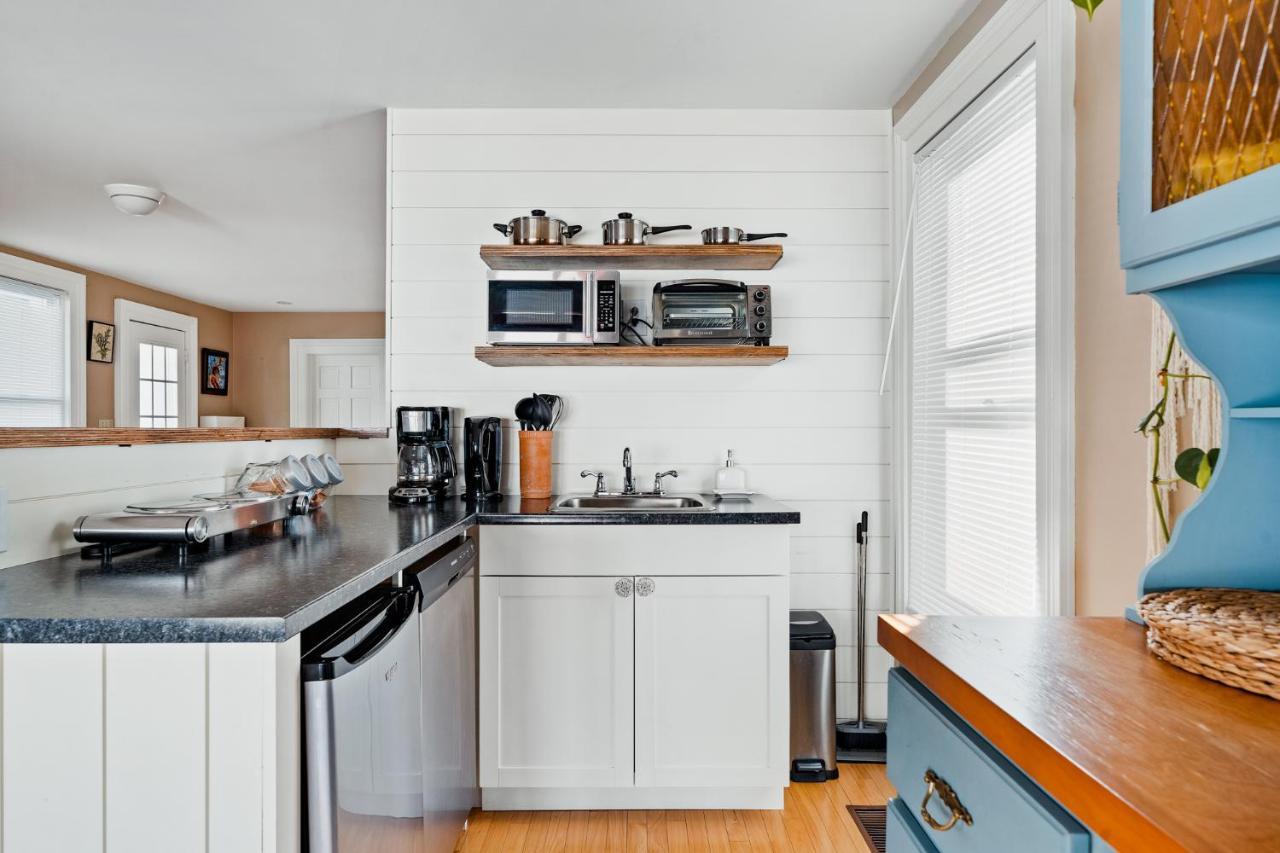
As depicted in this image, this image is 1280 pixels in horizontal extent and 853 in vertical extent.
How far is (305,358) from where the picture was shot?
7.92 m

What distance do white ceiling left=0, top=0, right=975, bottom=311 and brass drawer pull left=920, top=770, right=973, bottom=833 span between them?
6.93 feet

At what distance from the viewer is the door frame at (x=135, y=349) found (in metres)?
6.21

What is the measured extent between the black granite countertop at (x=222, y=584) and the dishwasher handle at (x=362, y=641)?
7cm

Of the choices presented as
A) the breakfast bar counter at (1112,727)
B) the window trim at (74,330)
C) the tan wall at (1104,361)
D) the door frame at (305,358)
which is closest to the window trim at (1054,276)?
the tan wall at (1104,361)

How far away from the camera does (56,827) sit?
970 mm

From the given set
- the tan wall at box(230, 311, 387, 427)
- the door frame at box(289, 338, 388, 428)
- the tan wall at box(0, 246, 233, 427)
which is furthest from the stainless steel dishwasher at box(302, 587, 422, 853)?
the tan wall at box(230, 311, 387, 427)

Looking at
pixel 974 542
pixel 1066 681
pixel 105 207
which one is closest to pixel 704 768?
pixel 974 542

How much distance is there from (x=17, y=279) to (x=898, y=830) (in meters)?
6.69

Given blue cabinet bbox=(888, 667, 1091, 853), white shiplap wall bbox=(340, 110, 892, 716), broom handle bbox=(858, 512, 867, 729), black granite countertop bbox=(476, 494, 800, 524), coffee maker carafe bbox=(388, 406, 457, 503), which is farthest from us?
white shiplap wall bbox=(340, 110, 892, 716)

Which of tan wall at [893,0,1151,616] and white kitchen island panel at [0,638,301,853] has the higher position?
tan wall at [893,0,1151,616]

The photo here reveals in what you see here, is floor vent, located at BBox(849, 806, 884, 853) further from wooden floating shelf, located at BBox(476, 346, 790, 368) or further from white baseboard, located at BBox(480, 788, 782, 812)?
wooden floating shelf, located at BBox(476, 346, 790, 368)

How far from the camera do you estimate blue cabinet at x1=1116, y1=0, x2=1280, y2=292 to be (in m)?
0.73

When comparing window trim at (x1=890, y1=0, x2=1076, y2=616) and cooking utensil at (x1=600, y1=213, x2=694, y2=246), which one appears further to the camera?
cooking utensil at (x1=600, y1=213, x2=694, y2=246)

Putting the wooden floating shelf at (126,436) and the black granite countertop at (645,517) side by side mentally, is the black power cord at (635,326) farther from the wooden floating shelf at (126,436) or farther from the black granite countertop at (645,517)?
the wooden floating shelf at (126,436)
